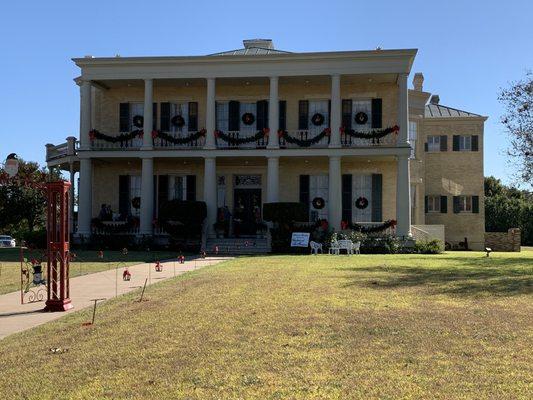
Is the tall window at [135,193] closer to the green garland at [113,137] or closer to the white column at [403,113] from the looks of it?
the green garland at [113,137]

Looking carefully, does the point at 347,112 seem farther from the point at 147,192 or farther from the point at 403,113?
the point at 147,192

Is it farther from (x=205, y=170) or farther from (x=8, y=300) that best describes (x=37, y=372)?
(x=205, y=170)

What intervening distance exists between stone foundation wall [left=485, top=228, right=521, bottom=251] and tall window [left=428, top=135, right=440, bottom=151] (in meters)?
6.54

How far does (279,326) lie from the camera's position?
26.2 feet

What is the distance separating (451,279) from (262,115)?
61.1ft

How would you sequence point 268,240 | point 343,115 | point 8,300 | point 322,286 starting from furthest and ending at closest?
point 343,115
point 268,240
point 322,286
point 8,300

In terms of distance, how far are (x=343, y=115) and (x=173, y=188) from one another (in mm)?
9609

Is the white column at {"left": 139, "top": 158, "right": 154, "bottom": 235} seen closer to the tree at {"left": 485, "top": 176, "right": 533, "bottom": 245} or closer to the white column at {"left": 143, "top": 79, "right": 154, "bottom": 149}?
the white column at {"left": 143, "top": 79, "right": 154, "bottom": 149}

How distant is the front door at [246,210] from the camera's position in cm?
3070

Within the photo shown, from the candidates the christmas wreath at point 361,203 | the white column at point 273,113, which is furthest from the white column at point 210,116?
the christmas wreath at point 361,203

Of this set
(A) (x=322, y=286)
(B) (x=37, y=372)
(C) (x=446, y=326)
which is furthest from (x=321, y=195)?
(B) (x=37, y=372)

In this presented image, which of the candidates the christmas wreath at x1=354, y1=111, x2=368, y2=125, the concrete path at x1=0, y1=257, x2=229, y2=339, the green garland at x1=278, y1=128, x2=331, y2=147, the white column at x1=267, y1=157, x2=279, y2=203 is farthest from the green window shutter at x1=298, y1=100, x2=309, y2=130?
the concrete path at x1=0, y1=257, x2=229, y2=339

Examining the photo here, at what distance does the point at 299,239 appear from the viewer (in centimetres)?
2647

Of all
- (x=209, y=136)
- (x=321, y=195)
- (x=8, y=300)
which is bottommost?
(x=8, y=300)
